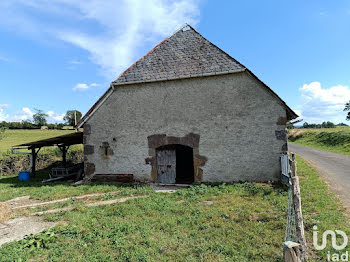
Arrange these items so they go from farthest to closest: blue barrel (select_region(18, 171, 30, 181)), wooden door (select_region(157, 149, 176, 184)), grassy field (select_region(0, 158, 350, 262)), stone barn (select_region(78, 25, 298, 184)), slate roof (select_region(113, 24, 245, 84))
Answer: blue barrel (select_region(18, 171, 30, 181)) < wooden door (select_region(157, 149, 176, 184)) < slate roof (select_region(113, 24, 245, 84)) < stone barn (select_region(78, 25, 298, 184)) < grassy field (select_region(0, 158, 350, 262))

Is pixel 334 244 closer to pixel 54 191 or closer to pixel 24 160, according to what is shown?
pixel 54 191

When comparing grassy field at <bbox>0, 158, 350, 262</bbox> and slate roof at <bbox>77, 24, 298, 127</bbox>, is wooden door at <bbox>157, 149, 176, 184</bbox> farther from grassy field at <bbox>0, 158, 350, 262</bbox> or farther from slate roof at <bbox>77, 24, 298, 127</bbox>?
slate roof at <bbox>77, 24, 298, 127</bbox>

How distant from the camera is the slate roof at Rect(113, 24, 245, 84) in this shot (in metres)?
9.14

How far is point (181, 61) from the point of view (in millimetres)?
9766

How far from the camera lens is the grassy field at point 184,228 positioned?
12.7 feet

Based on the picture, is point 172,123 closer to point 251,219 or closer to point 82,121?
Result: point 82,121

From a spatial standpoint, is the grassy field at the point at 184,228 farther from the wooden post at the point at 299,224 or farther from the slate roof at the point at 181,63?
the slate roof at the point at 181,63

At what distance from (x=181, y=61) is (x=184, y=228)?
24.6 ft

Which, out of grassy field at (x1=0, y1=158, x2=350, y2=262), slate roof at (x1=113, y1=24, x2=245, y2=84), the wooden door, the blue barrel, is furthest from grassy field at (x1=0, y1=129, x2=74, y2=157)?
grassy field at (x1=0, y1=158, x2=350, y2=262)

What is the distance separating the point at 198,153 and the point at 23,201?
7.31m

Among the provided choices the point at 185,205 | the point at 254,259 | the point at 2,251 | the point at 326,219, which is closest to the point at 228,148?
the point at 185,205

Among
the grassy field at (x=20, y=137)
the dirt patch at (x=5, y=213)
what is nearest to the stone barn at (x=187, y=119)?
the dirt patch at (x=5, y=213)

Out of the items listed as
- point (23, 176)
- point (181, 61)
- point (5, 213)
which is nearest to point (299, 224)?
point (5, 213)

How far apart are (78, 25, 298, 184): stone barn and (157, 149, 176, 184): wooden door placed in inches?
1.9
